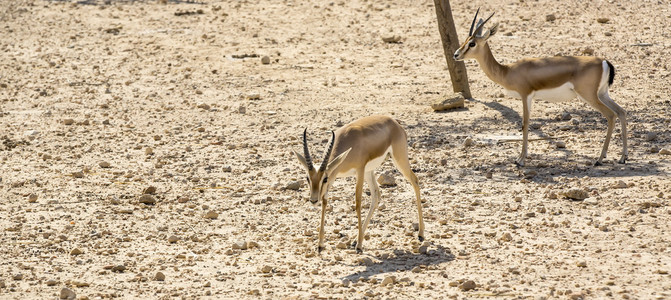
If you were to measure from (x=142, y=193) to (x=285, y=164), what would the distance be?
1.86 metres

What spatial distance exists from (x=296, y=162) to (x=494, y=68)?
2.87 m

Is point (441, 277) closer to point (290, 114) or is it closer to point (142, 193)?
point (142, 193)

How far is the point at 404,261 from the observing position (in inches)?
329

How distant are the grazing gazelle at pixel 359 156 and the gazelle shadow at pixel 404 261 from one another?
36 centimetres

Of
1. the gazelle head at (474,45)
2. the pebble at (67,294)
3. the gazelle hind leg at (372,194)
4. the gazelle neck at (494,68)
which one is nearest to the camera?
the pebble at (67,294)

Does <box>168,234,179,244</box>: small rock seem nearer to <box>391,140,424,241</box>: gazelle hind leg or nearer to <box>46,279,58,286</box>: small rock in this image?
<box>46,279,58,286</box>: small rock

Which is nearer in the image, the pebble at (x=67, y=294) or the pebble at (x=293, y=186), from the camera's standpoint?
the pebble at (x=67, y=294)

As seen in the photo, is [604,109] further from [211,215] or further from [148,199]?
[148,199]

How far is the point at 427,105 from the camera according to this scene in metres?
13.4

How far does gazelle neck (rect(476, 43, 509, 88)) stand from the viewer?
457 inches

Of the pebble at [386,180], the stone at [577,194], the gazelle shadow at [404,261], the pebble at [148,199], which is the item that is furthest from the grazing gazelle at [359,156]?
the pebble at [148,199]

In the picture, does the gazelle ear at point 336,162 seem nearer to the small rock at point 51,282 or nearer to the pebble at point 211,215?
the pebble at point 211,215

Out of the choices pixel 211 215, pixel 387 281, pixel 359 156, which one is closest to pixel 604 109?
pixel 359 156

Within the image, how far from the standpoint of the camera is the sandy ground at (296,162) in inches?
317
